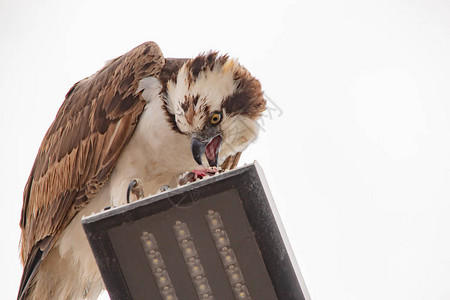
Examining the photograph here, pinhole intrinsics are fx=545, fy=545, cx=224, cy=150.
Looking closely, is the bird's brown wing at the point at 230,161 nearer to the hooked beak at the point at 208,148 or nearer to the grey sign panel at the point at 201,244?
the hooked beak at the point at 208,148

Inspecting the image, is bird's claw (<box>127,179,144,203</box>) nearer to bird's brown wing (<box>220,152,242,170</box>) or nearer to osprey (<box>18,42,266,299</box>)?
osprey (<box>18,42,266,299</box>)

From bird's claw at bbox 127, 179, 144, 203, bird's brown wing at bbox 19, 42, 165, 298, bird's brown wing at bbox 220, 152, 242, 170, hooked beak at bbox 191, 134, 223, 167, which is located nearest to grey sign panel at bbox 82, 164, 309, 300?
bird's claw at bbox 127, 179, 144, 203

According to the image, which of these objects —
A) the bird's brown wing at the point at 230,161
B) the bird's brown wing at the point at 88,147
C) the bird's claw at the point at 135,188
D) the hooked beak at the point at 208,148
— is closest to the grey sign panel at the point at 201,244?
the bird's claw at the point at 135,188

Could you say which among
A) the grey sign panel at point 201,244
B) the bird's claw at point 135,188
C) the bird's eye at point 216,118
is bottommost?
the grey sign panel at point 201,244

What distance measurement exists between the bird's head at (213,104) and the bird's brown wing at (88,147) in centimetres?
14

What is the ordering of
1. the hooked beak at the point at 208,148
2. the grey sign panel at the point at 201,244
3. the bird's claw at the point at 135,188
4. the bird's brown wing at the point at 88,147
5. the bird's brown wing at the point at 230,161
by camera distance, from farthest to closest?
the bird's brown wing at the point at 230,161 < the bird's brown wing at the point at 88,147 < the hooked beak at the point at 208,148 < the bird's claw at the point at 135,188 < the grey sign panel at the point at 201,244

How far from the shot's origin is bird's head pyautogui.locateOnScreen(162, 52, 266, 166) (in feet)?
5.65

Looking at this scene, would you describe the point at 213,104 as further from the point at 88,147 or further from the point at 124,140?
the point at 88,147

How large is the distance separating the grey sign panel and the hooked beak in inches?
17.2

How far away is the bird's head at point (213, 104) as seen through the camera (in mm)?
1724

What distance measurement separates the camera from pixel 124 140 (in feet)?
6.25

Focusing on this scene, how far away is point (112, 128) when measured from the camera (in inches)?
74.8

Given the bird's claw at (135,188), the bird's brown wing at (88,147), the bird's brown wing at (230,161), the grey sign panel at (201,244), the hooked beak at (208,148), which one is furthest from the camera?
the bird's brown wing at (230,161)

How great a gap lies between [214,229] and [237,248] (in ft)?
0.23
